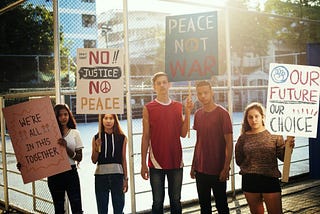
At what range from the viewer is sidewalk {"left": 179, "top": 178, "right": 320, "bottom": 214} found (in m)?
5.25

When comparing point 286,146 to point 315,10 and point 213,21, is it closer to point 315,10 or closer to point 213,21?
point 213,21

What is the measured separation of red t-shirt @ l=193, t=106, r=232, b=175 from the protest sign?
44 cm

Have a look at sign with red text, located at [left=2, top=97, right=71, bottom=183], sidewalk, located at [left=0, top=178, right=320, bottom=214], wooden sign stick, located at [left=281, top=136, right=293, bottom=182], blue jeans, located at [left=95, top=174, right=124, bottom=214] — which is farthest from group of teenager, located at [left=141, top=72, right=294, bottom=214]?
sidewalk, located at [left=0, top=178, right=320, bottom=214]

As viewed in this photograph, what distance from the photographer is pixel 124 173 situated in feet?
13.2

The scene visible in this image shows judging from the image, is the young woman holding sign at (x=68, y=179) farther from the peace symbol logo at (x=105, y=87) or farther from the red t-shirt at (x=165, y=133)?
the red t-shirt at (x=165, y=133)

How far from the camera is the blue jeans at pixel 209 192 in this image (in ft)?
12.8

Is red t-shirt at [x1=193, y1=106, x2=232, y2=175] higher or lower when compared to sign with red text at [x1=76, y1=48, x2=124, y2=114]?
lower

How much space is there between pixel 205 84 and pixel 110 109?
98 centimetres

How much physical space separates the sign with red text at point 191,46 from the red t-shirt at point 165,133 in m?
0.49

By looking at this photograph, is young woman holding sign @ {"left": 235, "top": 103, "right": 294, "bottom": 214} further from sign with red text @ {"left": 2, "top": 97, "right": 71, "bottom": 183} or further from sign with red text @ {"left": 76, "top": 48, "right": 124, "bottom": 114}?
sign with red text @ {"left": 2, "top": 97, "right": 71, "bottom": 183}

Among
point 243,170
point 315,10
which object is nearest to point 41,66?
point 243,170

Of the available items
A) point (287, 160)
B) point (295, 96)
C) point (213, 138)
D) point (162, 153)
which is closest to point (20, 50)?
point (162, 153)

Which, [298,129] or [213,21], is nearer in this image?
[298,129]

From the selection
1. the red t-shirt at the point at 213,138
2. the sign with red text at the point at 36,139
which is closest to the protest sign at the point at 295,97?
the red t-shirt at the point at 213,138
